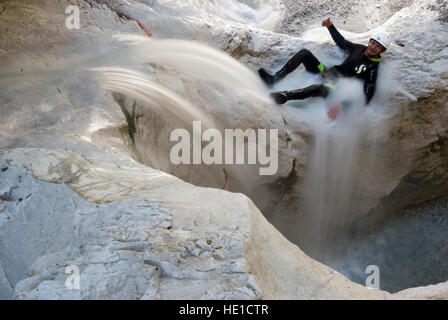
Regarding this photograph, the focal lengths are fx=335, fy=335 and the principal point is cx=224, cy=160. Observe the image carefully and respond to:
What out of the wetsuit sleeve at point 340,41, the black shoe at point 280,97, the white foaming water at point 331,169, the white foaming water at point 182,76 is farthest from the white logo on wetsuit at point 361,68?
the white foaming water at point 182,76

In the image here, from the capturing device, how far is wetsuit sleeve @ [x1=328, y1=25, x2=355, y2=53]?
298 cm

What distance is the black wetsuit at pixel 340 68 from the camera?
2.85 metres

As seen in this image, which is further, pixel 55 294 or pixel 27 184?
pixel 27 184

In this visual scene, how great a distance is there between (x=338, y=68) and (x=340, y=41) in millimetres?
268

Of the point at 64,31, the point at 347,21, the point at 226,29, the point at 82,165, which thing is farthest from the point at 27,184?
the point at 347,21

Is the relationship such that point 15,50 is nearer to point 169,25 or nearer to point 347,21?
point 169,25

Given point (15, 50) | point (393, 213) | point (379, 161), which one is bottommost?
point (393, 213)

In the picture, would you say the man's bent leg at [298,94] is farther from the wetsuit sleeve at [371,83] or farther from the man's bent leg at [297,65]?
the wetsuit sleeve at [371,83]

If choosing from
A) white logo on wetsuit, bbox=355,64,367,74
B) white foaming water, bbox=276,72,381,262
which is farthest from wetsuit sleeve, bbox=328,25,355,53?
white foaming water, bbox=276,72,381,262

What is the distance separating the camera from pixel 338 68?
9.70 ft

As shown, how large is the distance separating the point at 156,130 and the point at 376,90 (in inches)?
75.3

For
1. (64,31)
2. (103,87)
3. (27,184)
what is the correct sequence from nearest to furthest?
(27,184) < (103,87) < (64,31)

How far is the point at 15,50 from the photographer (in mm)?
2568

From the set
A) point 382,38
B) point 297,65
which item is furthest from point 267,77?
point 382,38
